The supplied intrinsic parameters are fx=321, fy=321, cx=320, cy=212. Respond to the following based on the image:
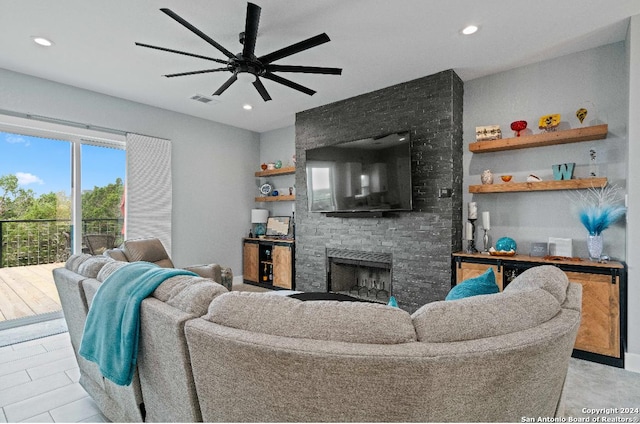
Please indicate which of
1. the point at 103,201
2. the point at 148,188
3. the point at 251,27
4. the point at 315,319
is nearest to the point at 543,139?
the point at 251,27

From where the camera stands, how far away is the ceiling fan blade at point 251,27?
80.1 inches

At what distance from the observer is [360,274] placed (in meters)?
4.65

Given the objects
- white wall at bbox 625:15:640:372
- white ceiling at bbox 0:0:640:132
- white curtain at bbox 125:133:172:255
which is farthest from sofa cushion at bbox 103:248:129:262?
white wall at bbox 625:15:640:372

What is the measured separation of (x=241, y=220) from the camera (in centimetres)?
585

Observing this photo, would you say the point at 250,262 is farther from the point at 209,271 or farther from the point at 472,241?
the point at 472,241

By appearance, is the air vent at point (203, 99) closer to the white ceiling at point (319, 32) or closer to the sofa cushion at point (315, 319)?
the white ceiling at point (319, 32)

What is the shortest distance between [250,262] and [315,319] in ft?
16.0

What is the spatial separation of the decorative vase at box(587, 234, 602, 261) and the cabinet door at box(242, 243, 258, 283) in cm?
445

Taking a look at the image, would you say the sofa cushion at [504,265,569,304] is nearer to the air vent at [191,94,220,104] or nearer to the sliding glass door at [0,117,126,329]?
the air vent at [191,94,220,104]

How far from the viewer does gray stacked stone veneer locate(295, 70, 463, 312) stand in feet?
11.5

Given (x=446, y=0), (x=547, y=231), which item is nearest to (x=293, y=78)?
(x=446, y=0)

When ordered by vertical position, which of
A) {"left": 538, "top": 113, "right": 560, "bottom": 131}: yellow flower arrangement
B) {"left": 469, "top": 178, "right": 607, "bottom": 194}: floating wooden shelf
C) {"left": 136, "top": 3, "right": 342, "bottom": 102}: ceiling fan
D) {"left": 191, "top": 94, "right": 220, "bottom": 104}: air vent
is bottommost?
{"left": 469, "top": 178, "right": 607, "bottom": 194}: floating wooden shelf

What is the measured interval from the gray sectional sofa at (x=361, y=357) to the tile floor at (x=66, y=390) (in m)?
1.31

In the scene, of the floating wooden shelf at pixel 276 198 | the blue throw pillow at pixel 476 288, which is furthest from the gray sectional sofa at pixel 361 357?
the floating wooden shelf at pixel 276 198
